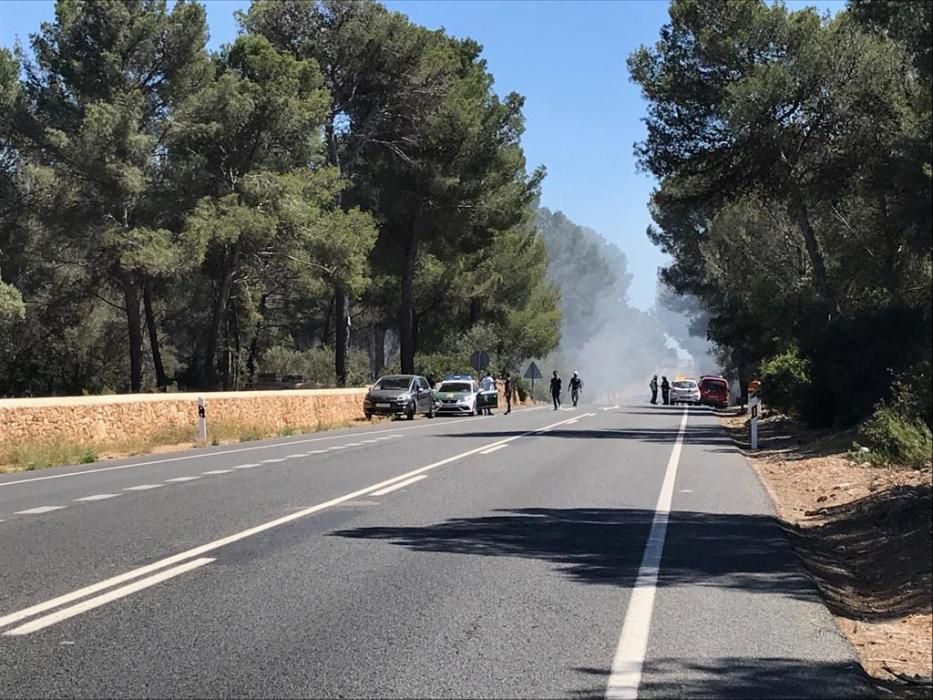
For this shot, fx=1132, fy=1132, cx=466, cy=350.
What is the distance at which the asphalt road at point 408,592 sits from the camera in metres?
5.74

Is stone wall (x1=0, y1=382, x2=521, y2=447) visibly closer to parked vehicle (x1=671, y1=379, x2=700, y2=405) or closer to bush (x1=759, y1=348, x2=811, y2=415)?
bush (x1=759, y1=348, x2=811, y2=415)

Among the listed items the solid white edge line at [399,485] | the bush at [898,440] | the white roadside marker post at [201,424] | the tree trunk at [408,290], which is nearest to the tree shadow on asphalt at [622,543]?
the solid white edge line at [399,485]

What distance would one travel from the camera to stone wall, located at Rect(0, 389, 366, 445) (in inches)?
889

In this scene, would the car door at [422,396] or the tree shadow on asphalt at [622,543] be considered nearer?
the tree shadow on asphalt at [622,543]

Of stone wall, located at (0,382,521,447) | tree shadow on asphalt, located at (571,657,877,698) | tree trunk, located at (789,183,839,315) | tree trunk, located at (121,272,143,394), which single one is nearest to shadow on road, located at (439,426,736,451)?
tree trunk, located at (789,183,839,315)

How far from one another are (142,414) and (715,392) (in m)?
38.8

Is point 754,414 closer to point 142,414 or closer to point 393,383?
point 142,414

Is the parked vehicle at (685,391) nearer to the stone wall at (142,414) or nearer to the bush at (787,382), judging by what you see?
the bush at (787,382)

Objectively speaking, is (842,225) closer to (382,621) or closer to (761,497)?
(761,497)

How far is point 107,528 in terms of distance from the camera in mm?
11062

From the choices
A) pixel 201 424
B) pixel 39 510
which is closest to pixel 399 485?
pixel 39 510

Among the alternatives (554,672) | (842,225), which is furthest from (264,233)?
(554,672)

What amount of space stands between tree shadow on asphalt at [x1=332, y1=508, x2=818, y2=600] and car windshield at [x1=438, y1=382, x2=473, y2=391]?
34.2 meters

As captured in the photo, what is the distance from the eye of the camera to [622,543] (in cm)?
1011
